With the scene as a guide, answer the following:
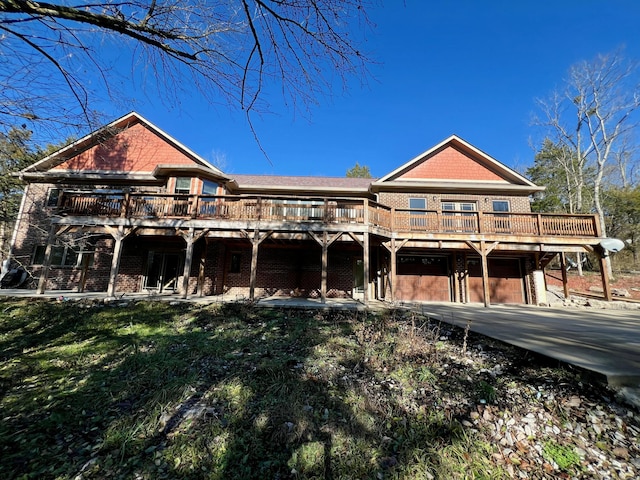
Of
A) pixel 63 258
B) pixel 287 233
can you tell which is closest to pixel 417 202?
pixel 287 233

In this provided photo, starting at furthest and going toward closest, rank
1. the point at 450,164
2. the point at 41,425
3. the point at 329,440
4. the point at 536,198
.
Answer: the point at 536,198
the point at 450,164
the point at 41,425
the point at 329,440

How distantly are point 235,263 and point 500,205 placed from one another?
1441 cm

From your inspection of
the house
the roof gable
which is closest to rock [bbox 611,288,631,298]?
the house

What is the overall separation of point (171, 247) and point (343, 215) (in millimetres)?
9090

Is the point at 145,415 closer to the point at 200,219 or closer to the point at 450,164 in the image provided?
the point at 200,219

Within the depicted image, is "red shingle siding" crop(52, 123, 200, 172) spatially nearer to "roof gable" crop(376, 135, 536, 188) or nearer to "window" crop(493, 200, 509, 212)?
"roof gable" crop(376, 135, 536, 188)

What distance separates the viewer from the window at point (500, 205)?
14.3 metres

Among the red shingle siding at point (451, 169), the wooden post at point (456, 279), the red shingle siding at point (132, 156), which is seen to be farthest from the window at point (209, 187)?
the wooden post at point (456, 279)

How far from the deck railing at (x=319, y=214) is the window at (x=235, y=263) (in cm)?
344

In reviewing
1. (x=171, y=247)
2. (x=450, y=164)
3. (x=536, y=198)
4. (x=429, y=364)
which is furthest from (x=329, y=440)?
(x=536, y=198)

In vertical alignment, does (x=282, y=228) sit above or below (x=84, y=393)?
above

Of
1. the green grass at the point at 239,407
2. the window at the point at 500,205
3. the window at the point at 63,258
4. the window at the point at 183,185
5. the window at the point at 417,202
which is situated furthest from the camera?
the window at the point at 417,202

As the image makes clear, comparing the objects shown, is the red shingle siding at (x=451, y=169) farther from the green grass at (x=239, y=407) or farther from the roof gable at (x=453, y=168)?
the green grass at (x=239, y=407)

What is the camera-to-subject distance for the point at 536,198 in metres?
27.5
